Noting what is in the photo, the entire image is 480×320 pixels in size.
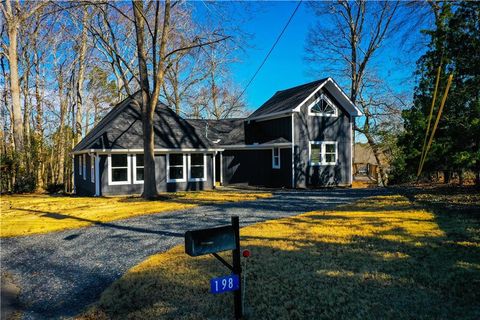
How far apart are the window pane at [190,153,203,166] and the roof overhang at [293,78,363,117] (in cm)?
606

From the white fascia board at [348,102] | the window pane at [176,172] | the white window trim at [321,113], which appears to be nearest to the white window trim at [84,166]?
the window pane at [176,172]

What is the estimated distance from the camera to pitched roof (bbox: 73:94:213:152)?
16672 millimetres

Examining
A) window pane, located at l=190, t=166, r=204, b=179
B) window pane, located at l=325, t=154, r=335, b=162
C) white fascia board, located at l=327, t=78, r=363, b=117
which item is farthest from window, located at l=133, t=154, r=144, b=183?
white fascia board, located at l=327, t=78, r=363, b=117

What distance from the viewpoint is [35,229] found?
9289 mm

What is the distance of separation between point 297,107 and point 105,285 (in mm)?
15161

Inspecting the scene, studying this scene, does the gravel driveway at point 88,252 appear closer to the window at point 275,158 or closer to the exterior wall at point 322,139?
the exterior wall at point 322,139

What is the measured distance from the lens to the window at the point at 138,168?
17156 millimetres

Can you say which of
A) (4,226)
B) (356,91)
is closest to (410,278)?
(4,226)

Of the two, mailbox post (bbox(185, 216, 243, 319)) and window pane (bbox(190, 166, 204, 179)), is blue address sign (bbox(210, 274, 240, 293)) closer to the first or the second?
mailbox post (bbox(185, 216, 243, 319))

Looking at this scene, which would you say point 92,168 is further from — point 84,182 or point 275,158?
point 275,158

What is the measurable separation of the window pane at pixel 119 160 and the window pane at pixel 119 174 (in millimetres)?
265

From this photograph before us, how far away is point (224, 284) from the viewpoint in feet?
11.0

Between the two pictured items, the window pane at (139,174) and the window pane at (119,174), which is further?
the window pane at (139,174)

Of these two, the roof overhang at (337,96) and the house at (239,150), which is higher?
the roof overhang at (337,96)
